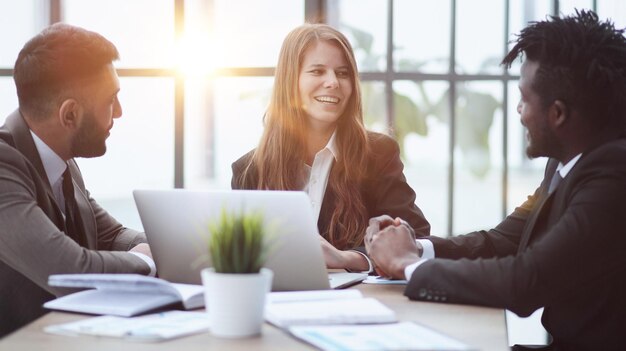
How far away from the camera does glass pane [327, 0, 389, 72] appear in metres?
3.85

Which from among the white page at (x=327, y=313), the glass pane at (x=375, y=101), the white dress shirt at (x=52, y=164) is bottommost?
the white page at (x=327, y=313)

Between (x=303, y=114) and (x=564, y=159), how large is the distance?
4.20ft

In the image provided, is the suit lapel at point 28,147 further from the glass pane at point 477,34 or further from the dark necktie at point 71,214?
the glass pane at point 477,34

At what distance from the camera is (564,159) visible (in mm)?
1835

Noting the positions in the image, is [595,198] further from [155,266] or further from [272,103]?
[272,103]

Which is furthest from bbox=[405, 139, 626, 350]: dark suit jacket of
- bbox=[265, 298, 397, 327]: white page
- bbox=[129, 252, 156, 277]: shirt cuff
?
bbox=[129, 252, 156, 277]: shirt cuff

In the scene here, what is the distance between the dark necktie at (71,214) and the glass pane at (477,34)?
7.69 feet

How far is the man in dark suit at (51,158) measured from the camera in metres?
1.75

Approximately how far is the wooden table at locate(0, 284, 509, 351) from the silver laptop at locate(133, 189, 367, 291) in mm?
209

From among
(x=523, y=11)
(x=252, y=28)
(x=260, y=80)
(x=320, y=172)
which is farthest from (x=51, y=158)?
(x=523, y=11)

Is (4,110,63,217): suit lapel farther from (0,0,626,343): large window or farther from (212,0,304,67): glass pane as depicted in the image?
(212,0,304,67): glass pane

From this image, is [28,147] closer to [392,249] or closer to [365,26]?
[392,249]

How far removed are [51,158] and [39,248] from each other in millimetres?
548

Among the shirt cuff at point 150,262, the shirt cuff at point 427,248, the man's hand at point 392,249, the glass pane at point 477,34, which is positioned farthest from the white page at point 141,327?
the glass pane at point 477,34
